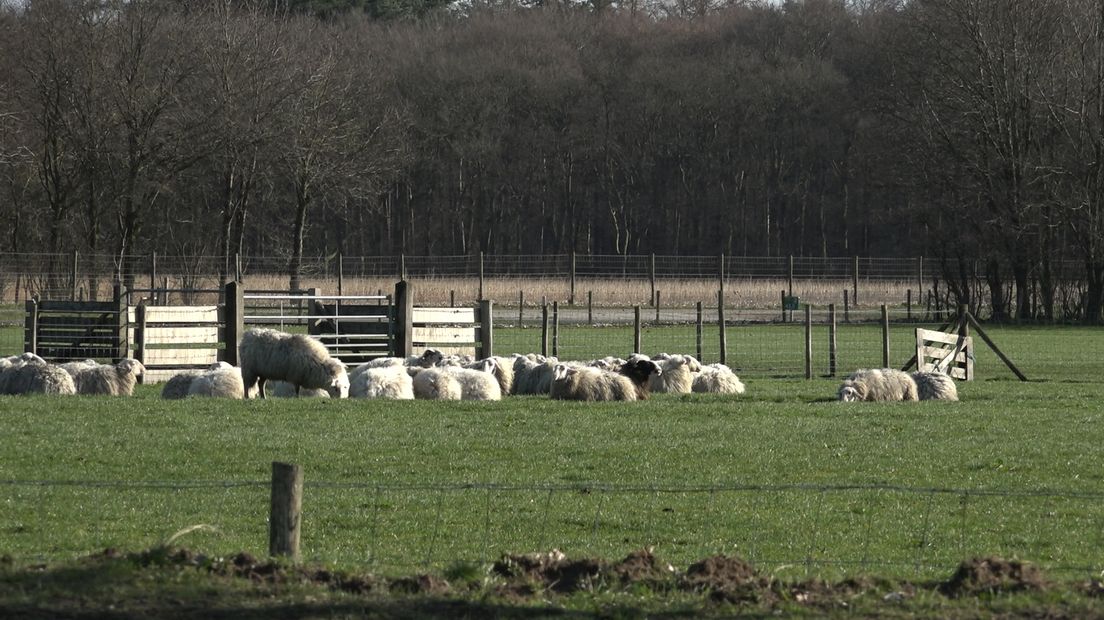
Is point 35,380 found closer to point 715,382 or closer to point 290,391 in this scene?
point 290,391

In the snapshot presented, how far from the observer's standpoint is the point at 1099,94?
173 ft

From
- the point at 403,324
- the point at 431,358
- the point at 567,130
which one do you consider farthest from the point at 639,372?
the point at 567,130

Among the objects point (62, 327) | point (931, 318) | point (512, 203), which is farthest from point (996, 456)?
point (512, 203)

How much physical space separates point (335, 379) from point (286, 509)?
12416 millimetres

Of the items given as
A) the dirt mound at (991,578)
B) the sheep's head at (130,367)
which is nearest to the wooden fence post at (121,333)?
the sheep's head at (130,367)

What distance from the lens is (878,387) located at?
21.3 meters

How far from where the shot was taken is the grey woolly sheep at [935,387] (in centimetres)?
2147

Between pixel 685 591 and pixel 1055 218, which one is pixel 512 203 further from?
pixel 685 591

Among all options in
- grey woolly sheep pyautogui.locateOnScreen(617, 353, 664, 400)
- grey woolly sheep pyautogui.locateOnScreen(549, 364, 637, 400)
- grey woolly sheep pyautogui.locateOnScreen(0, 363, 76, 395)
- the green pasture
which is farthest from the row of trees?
the green pasture

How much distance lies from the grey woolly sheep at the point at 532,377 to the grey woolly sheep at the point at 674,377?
164 cm

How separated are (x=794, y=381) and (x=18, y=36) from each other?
3652cm

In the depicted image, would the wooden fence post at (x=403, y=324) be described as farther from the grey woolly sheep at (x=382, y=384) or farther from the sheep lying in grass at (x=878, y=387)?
the sheep lying in grass at (x=878, y=387)

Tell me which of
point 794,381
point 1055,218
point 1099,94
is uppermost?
point 1099,94

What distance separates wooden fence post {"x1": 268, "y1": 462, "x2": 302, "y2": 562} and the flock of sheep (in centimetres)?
1198
